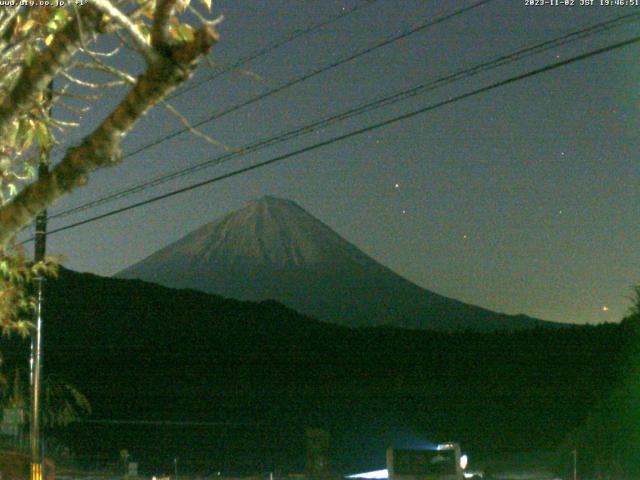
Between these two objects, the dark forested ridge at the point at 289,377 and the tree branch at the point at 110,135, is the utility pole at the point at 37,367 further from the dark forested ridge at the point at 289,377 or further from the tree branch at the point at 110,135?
the dark forested ridge at the point at 289,377

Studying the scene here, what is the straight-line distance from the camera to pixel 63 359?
61.2m

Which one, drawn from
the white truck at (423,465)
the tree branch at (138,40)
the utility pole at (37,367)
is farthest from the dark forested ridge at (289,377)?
the tree branch at (138,40)

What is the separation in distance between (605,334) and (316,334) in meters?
35.7

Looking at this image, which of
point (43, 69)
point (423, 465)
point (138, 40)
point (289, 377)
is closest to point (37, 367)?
point (423, 465)

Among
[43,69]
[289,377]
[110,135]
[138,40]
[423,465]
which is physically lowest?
[423,465]

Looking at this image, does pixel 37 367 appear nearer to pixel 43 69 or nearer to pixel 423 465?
pixel 423 465

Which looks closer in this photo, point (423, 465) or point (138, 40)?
point (138, 40)

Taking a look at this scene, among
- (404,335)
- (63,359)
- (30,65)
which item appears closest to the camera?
(30,65)

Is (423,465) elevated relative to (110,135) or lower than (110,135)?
lower

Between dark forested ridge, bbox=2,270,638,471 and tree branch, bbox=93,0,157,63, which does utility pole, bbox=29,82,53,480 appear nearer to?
tree branch, bbox=93,0,157,63

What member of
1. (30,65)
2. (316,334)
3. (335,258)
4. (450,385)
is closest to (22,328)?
(30,65)

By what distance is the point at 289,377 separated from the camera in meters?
63.3

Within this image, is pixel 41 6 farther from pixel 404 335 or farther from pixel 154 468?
pixel 404 335

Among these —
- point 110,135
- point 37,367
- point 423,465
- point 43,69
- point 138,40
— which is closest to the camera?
point 138,40
